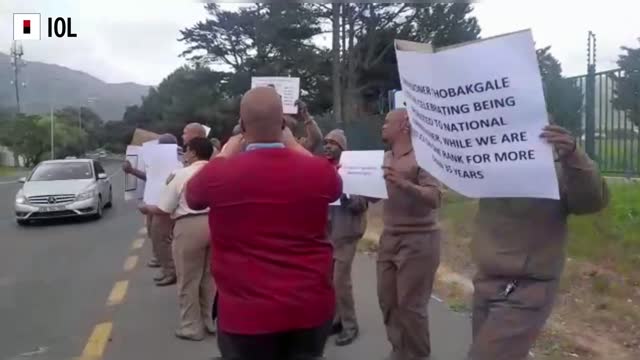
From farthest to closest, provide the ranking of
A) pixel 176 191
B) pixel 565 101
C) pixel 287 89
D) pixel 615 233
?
pixel 565 101, pixel 615 233, pixel 287 89, pixel 176 191

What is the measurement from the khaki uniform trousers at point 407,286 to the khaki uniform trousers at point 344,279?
91 centimetres

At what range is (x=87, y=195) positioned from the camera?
16.3 meters

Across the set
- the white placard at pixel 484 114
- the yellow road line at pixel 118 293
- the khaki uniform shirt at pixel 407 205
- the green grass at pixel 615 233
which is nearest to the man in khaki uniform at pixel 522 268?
the white placard at pixel 484 114

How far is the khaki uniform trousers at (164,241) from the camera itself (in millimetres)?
8922

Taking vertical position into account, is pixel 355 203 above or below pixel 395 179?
below

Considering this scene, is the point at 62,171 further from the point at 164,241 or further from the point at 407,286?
the point at 407,286

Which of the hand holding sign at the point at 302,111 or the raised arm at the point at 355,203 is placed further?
the hand holding sign at the point at 302,111

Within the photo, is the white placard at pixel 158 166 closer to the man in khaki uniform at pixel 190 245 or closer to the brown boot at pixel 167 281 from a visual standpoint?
the brown boot at pixel 167 281

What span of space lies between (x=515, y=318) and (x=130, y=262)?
8136mm

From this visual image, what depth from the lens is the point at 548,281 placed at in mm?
3404

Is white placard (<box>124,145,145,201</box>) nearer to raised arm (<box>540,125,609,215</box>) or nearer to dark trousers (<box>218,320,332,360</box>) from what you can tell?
dark trousers (<box>218,320,332,360</box>)

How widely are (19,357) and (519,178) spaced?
14.9 ft

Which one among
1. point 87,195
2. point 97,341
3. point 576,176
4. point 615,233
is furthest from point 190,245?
point 87,195

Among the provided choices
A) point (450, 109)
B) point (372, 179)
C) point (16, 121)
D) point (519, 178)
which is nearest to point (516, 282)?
point (519, 178)
